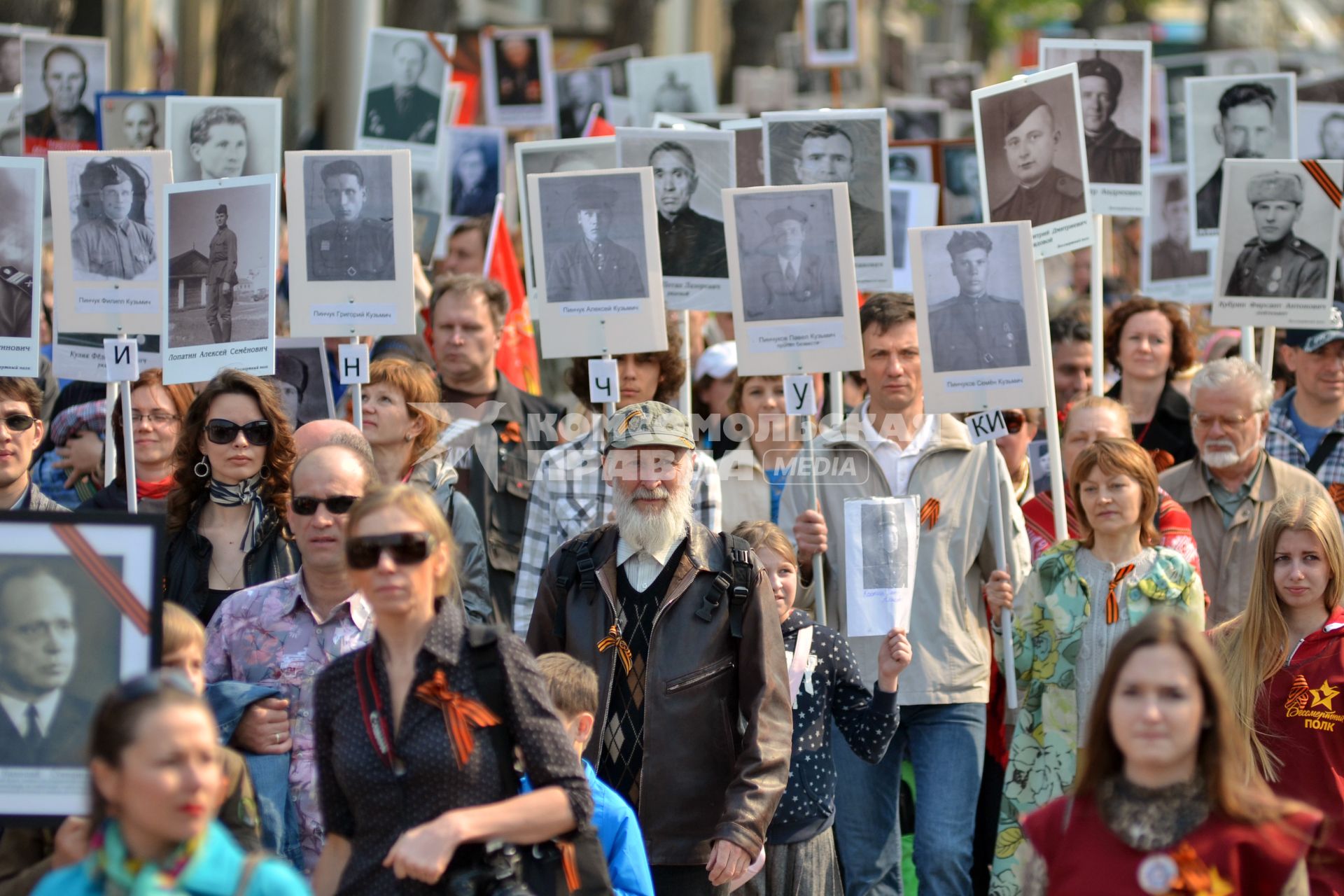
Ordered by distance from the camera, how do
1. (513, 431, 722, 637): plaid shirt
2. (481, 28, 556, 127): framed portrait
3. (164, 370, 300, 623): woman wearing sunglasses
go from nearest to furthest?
(164, 370, 300, 623): woman wearing sunglasses, (513, 431, 722, 637): plaid shirt, (481, 28, 556, 127): framed portrait

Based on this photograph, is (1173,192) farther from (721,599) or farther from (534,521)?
(721,599)

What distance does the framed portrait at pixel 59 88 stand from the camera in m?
9.31

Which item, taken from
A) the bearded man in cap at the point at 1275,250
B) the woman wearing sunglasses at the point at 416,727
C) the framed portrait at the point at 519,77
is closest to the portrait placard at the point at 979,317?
the bearded man in cap at the point at 1275,250

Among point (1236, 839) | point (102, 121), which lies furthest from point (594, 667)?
point (102, 121)

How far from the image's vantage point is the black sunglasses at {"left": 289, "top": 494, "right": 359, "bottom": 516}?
466cm

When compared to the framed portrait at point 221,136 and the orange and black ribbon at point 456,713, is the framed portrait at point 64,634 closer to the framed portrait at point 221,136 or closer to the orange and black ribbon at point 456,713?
the orange and black ribbon at point 456,713

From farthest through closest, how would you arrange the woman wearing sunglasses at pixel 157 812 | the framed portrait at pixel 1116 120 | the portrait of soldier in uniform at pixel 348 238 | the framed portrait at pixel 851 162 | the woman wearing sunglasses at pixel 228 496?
the framed portrait at pixel 1116 120
the framed portrait at pixel 851 162
the portrait of soldier in uniform at pixel 348 238
the woman wearing sunglasses at pixel 228 496
the woman wearing sunglasses at pixel 157 812

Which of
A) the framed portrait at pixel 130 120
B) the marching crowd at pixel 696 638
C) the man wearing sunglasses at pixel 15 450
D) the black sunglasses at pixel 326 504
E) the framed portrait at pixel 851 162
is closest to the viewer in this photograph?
the marching crowd at pixel 696 638

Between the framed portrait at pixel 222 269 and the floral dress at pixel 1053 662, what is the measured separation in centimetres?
277

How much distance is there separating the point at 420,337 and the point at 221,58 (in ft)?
21.9

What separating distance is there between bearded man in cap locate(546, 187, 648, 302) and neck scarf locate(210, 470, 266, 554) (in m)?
1.64
